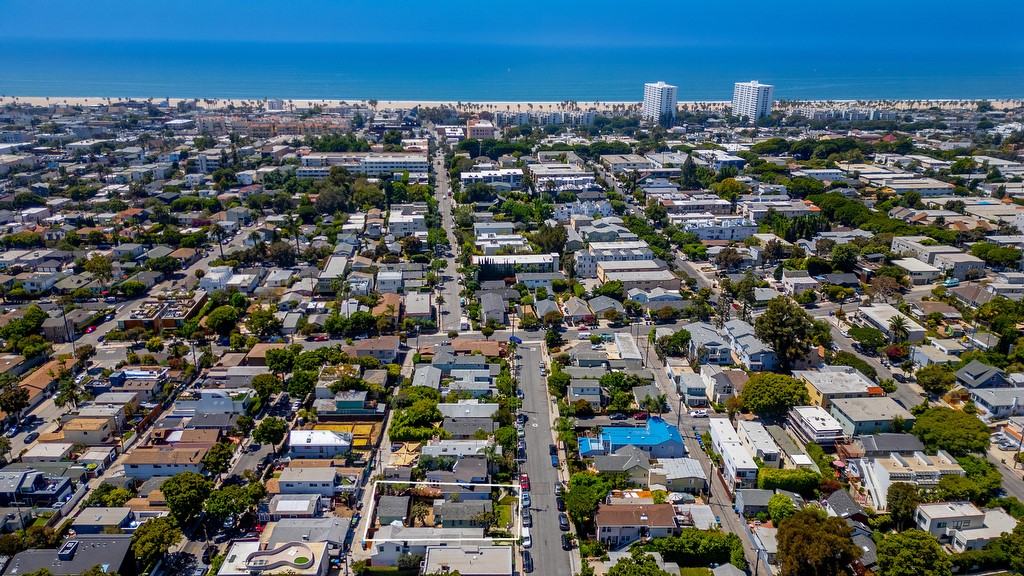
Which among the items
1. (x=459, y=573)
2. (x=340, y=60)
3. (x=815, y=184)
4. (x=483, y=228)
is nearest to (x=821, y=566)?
(x=459, y=573)

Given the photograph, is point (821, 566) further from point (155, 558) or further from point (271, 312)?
point (271, 312)

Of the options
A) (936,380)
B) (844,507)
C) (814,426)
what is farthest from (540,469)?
(936,380)

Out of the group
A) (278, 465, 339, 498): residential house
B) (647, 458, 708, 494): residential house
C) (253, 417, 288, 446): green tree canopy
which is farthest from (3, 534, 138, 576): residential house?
(647, 458, 708, 494): residential house

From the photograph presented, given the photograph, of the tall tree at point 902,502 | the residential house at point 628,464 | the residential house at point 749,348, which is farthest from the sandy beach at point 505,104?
the tall tree at point 902,502

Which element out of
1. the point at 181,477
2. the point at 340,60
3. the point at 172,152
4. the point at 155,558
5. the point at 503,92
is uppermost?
the point at 340,60

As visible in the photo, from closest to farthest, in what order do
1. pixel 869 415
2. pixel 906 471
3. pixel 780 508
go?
pixel 780 508, pixel 906 471, pixel 869 415

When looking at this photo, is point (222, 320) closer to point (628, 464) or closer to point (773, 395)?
point (628, 464)
